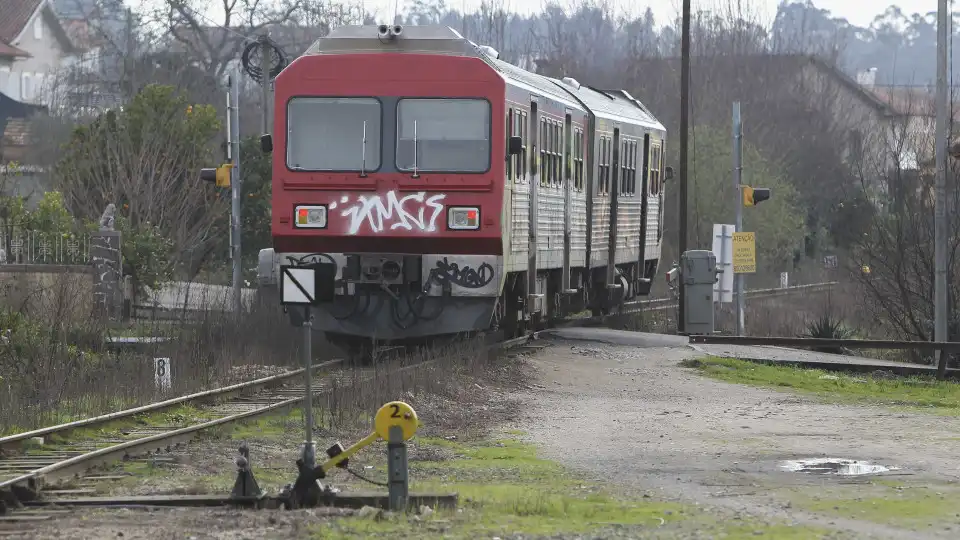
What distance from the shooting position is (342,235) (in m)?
19.0

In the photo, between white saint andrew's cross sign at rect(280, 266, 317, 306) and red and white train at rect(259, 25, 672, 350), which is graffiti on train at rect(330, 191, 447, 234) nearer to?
red and white train at rect(259, 25, 672, 350)

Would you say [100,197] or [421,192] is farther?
[100,197]

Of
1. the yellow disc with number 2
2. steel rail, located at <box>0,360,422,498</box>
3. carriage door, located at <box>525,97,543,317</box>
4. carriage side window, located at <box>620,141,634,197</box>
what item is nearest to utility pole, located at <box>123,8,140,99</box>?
carriage side window, located at <box>620,141,634,197</box>

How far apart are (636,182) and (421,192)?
10461mm

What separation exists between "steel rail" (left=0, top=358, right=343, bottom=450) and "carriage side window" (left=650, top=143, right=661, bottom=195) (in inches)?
487

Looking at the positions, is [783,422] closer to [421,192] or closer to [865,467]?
[865,467]

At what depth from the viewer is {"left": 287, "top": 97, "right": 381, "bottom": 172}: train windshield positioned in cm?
1900

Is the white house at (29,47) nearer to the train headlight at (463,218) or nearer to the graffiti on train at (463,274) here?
the graffiti on train at (463,274)

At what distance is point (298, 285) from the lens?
11.0m

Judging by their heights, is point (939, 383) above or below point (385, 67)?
below

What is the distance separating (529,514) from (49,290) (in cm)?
1658

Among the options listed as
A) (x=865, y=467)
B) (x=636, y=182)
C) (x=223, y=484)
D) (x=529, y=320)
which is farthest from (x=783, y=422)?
(x=636, y=182)

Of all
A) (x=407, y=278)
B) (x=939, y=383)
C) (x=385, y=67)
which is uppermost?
(x=385, y=67)

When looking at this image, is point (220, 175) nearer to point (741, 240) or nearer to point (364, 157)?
point (741, 240)
